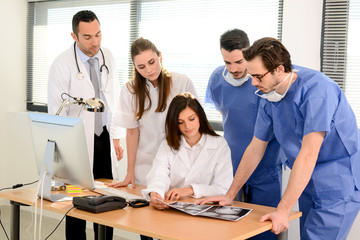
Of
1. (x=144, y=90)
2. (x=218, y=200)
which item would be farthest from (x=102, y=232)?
(x=144, y=90)

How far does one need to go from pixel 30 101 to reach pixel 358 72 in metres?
3.15

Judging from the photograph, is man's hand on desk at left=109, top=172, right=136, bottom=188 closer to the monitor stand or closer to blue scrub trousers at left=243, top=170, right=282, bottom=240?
the monitor stand

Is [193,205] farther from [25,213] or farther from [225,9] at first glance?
[25,213]

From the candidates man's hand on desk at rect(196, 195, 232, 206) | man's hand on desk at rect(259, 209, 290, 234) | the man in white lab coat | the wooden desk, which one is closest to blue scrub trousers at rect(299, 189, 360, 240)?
the wooden desk

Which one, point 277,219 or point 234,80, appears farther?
point 234,80

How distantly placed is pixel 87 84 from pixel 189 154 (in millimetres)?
846

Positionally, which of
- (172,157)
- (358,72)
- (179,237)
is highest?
(358,72)

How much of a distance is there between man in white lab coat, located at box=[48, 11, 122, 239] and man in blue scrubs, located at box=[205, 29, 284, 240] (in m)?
0.71

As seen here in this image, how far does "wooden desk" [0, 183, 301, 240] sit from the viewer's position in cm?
178

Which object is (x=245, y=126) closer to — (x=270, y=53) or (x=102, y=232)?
(x=270, y=53)

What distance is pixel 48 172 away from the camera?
2238 millimetres

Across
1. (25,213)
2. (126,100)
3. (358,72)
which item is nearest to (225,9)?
(358,72)

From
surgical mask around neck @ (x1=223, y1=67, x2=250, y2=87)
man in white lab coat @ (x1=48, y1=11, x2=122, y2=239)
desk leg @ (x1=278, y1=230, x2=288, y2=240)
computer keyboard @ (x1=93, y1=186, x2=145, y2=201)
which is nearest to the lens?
desk leg @ (x1=278, y1=230, x2=288, y2=240)

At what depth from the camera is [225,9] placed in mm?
3590
